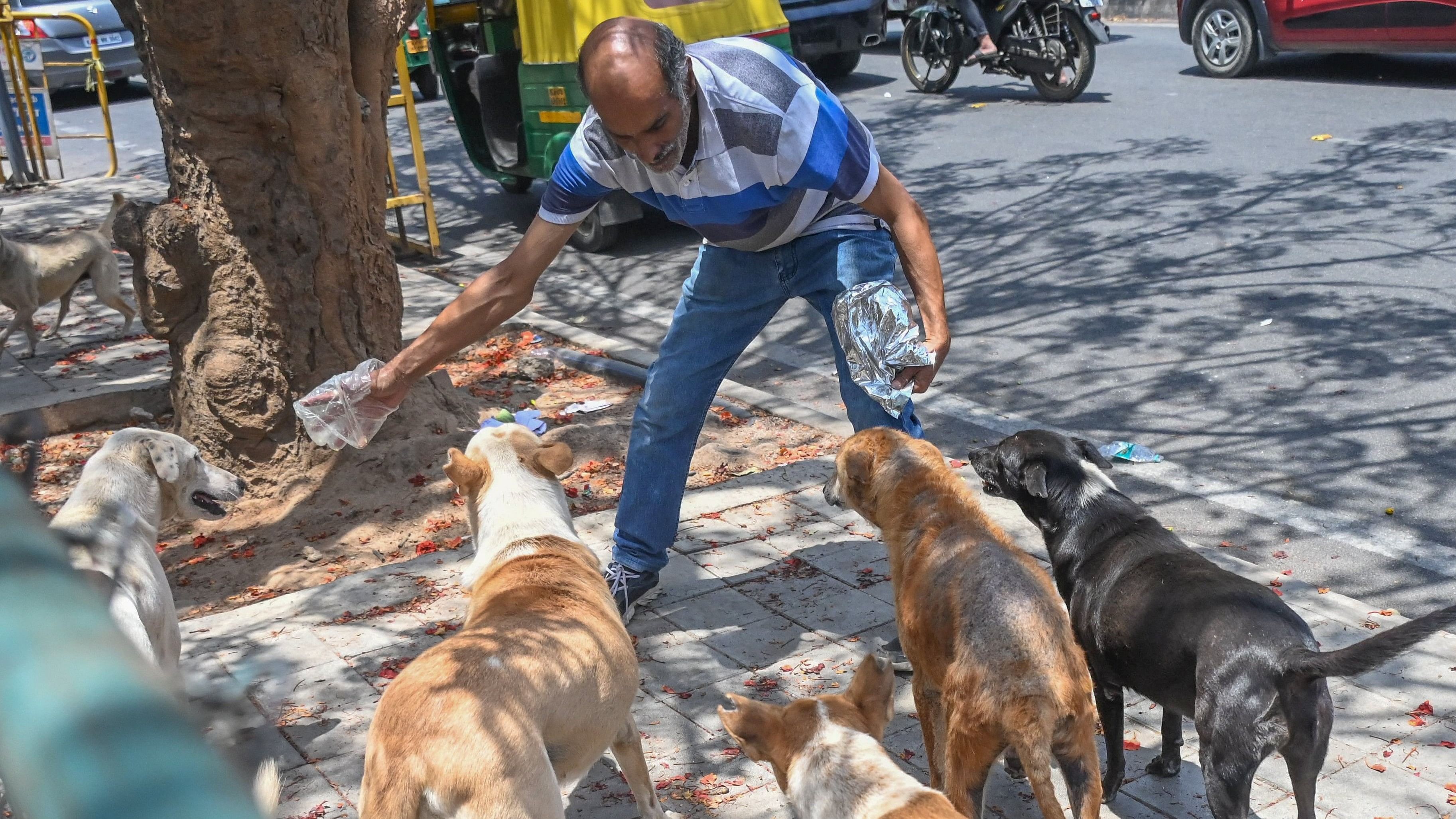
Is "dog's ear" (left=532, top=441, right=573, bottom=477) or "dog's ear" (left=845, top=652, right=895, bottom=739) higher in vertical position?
"dog's ear" (left=532, top=441, right=573, bottom=477)

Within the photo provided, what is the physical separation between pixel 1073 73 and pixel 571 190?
11613 mm

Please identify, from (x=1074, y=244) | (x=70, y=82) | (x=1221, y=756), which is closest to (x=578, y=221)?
(x=1221, y=756)

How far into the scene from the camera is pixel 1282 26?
13.7 m

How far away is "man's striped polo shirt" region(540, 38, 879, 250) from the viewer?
12.7 feet

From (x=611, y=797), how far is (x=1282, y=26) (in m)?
12.8

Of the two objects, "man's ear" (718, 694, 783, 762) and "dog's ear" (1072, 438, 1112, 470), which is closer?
"man's ear" (718, 694, 783, 762)

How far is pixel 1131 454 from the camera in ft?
19.9

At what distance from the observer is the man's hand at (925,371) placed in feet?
13.2

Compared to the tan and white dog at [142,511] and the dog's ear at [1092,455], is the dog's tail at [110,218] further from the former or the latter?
the dog's ear at [1092,455]

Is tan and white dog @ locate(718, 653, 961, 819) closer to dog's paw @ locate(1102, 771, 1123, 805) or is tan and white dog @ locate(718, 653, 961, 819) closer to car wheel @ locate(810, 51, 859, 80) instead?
dog's paw @ locate(1102, 771, 1123, 805)

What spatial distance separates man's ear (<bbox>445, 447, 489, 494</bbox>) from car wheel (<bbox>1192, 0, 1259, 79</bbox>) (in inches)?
505

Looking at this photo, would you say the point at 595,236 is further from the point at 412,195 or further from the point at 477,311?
the point at 477,311

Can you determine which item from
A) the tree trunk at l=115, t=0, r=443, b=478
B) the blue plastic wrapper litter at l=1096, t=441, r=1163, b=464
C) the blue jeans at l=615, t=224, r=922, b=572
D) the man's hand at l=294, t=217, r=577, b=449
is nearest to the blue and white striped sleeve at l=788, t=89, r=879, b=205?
the blue jeans at l=615, t=224, r=922, b=572

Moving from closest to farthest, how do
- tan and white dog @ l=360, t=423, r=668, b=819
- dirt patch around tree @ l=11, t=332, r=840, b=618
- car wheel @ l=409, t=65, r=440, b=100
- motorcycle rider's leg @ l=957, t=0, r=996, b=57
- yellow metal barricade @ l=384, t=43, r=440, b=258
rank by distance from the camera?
tan and white dog @ l=360, t=423, r=668, b=819 → dirt patch around tree @ l=11, t=332, r=840, b=618 → yellow metal barricade @ l=384, t=43, r=440, b=258 → motorcycle rider's leg @ l=957, t=0, r=996, b=57 → car wheel @ l=409, t=65, r=440, b=100
